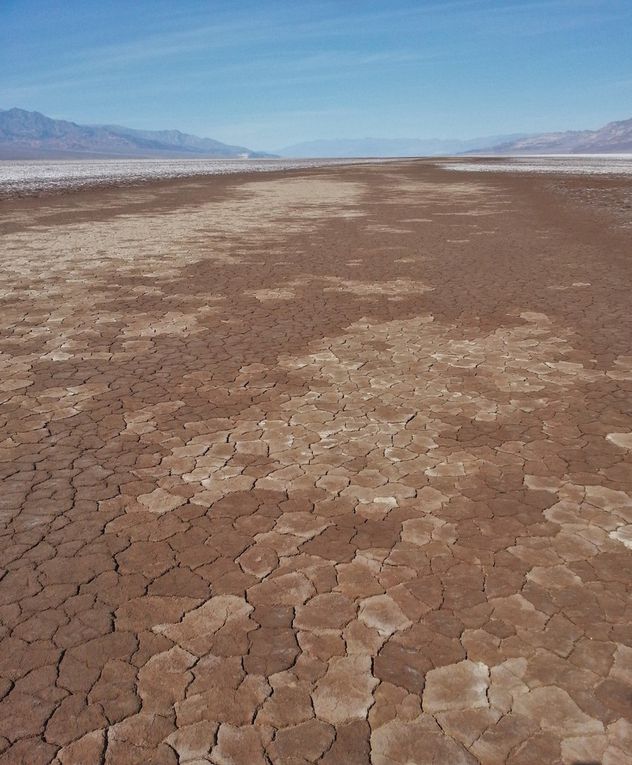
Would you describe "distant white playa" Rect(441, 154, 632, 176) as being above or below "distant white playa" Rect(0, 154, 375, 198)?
below

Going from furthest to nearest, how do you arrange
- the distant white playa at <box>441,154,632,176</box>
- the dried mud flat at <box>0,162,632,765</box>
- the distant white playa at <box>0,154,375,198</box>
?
the distant white playa at <box>441,154,632,176</box>, the distant white playa at <box>0,154,375,198</box>, the dried mud flat at <box>0,162,632,765</box>

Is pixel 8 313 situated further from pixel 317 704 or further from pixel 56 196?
A: pixel 56 196

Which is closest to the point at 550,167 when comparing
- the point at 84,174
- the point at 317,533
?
the point at 84,174

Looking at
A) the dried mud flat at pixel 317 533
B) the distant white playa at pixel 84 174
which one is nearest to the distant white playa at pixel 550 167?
the distant white playa at pixel 84 174

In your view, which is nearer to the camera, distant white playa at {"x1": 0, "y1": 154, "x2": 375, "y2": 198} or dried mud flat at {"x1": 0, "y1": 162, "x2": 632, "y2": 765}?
dried mud flat at {"x1": 0, "y1": 162, "x2": 632, "y2": 765}

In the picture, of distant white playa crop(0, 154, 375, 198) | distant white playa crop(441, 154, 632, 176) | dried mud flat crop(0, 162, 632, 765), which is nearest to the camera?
dried mud flat crop(0, 162, 632, 765)

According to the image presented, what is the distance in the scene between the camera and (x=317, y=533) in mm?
3590

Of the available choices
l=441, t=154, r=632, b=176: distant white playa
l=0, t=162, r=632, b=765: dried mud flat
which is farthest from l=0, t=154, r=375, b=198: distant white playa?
l=0, t=162, r=632, b=765: dried mud flat

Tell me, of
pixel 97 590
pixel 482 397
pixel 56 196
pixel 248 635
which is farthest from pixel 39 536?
pixel 56 196

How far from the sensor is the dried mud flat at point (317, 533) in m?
2.41

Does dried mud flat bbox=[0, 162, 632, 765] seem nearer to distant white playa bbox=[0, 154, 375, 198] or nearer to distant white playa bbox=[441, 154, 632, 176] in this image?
distant white playa bbox=[0, 154, 375, 198]

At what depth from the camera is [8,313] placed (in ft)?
27.8

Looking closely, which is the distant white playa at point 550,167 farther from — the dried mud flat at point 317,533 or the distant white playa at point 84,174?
the dried mud flat at point 317,533

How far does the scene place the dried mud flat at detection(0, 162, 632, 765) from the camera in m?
2.41
